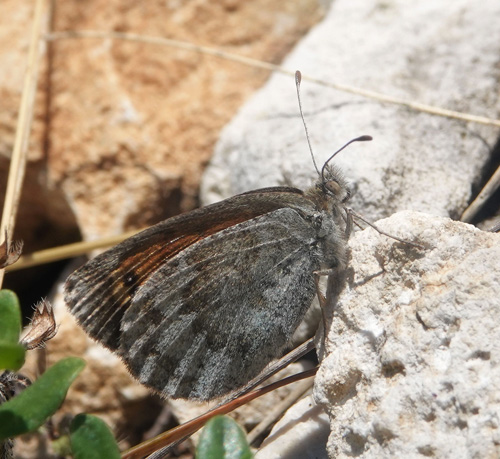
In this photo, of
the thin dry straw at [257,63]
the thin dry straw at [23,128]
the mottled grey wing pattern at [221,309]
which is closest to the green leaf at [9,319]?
the mottled grey wing pattern at [221,309]

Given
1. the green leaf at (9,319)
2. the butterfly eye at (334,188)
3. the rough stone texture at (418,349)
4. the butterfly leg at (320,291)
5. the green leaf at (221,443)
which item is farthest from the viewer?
the butterfly eye at (334,188)

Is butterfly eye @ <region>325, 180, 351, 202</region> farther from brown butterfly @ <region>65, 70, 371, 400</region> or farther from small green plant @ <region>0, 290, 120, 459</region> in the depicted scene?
small green plant @ <region>0, 290, 120, 459</region>

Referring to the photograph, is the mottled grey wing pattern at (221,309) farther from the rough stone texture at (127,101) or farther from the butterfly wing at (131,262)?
the rough stone texture at (127,101)

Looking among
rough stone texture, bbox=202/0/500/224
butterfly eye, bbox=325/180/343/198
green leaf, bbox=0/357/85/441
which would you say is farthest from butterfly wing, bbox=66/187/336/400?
green leaf, bbox=0/357/85/441

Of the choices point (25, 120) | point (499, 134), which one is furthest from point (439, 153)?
point (25, 120)

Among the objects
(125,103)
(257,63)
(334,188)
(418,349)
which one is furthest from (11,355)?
(257,63)

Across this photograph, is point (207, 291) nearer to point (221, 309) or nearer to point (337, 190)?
point (221, 309)

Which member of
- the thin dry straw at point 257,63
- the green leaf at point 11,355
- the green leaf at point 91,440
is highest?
the thin dry straw at point 257,63
